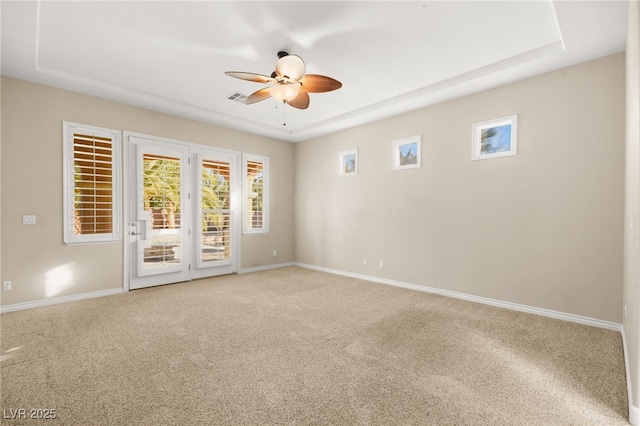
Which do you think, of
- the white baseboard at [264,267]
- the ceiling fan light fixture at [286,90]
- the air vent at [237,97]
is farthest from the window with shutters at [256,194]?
the ceiling fan light fixture at [286,90]

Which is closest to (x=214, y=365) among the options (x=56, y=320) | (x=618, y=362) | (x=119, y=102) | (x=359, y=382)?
(x=359, y=382)

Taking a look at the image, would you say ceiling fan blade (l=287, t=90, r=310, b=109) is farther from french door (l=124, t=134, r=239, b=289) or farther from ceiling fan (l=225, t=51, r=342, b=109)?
french door (l=124, t=134, r=239, b=289)

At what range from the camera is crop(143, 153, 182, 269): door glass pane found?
4.93 meters

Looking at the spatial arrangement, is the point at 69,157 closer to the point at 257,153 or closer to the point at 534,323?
the point at 257,153

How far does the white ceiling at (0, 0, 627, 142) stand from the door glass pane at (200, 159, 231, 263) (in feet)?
5.17

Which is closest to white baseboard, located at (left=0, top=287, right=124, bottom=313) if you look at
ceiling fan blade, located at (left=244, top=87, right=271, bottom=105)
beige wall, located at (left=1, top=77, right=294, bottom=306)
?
beige wall, located at (left=1, top=77, right=294, bottom=306)

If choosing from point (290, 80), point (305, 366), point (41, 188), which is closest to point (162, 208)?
point (41, 188)

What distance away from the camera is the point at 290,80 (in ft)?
10.2

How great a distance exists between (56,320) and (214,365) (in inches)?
95.1

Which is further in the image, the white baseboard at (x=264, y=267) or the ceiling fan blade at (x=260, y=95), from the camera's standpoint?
the white baseboard at (x=264, y=267)

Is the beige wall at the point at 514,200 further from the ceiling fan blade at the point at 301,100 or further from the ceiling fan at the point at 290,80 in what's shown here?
the ceiling fan at the point at 290,80

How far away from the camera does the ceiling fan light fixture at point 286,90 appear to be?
3213mm

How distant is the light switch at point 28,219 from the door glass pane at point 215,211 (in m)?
2.28

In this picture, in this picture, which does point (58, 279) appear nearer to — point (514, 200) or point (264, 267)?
point (264, 267)
